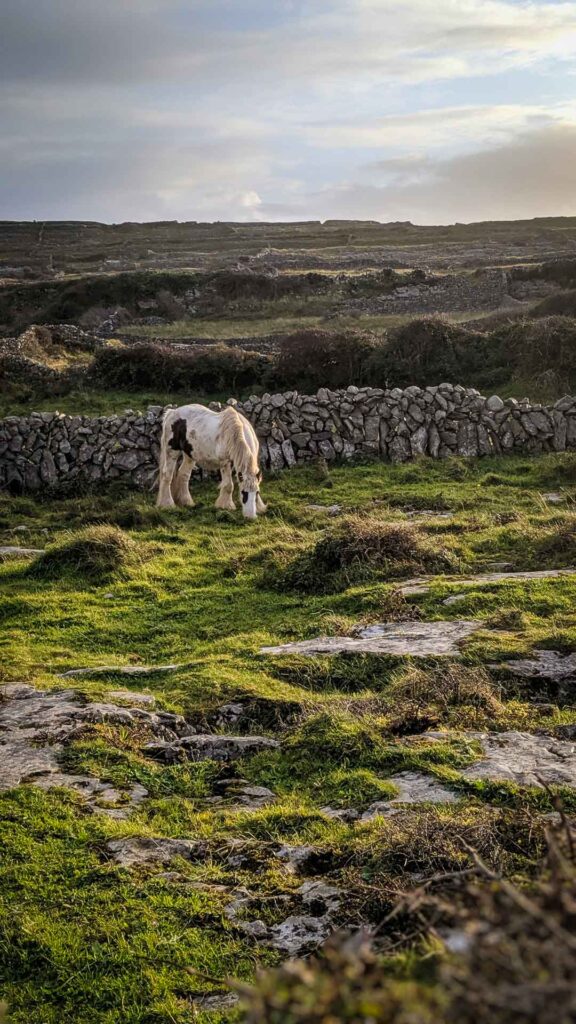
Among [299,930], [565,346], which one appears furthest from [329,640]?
[565,346]

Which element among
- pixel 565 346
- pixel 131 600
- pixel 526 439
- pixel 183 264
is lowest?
pixel 131 600

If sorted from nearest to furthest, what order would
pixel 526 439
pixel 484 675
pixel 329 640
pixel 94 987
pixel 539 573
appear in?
pixel 94 987
pixel 484 675
pixel 329 640
pixel 539 573
pixel 526 439

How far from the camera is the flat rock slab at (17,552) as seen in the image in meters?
14.9

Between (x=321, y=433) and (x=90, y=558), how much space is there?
865 centimetres

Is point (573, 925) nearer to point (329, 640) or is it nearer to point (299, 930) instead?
point (299, 930)

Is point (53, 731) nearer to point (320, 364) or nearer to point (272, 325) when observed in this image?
point (320, 364)

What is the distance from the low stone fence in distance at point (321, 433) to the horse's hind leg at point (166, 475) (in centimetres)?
172

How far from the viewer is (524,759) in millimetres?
6609

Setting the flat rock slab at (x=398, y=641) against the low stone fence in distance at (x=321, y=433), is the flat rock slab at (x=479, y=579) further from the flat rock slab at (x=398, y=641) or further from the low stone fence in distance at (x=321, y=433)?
the low stone fence in distance at (x=321, y=433)

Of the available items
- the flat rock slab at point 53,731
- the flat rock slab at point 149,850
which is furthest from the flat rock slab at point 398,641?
the flat rock slab at point 149,850

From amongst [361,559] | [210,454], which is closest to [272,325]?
[210,454]

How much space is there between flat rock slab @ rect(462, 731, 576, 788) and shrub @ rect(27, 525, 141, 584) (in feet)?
25.6

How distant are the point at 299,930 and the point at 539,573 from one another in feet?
25.6

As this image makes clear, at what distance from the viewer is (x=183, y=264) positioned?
76250mm
